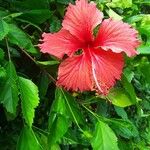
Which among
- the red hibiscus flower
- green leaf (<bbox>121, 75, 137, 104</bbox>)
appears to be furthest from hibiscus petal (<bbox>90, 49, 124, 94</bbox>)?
green leaf (<bbox>121, 75, 137, 104</bbox>)

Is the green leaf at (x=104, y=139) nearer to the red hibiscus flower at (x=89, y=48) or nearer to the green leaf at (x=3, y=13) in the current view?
the red hibiscus flower at (x=89, y=48)

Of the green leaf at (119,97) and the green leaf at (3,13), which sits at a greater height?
the green leaf at (3,13)

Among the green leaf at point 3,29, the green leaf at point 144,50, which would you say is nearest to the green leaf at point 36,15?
the green leaf at point 3,29

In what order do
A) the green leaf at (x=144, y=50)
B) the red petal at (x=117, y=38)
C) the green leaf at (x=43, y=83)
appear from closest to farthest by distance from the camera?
the red petal at (x=117, y=38) < the green leaf at (x=144, y=50) < the green leaf at (x=43, y=83)

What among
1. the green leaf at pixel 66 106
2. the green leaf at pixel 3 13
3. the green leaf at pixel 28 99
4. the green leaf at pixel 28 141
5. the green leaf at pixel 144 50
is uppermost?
the green leaf at pixel 3 13

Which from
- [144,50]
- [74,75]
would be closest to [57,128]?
[74,75]

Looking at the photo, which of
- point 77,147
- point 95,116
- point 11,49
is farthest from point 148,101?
point 11,49
